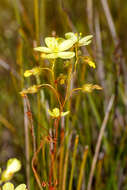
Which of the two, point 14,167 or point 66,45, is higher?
point 66,45

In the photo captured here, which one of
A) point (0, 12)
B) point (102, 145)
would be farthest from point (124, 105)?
point (0, 12)

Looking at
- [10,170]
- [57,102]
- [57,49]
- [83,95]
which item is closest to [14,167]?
[10,170]

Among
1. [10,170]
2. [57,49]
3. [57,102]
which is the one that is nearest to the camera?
[10,170]

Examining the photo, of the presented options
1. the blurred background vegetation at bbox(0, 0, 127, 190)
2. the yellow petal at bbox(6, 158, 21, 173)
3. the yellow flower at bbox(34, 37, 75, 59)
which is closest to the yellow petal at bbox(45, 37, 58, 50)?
the yellow flower at bbox(34, 37, 75, 59)

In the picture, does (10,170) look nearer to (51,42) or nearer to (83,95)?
(51,42)

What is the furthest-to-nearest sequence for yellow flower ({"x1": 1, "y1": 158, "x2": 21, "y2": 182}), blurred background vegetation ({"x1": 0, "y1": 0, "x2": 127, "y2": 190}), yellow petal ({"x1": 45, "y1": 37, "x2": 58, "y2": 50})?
1. blurred background vegetation ({"x1": 0, "y1": 0, "x2": 127, "y2": 190})
2. yellow petal ({"x1": 45, "y1": 37, "x2": 58, "y2": 50})
3. yellow flower ({"x1": 1, "y1": 158, "x2": 21, "y2": 182})

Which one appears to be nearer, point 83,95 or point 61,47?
point 61,47

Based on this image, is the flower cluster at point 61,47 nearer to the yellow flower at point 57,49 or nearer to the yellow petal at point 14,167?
the yellow flower at point 57,49

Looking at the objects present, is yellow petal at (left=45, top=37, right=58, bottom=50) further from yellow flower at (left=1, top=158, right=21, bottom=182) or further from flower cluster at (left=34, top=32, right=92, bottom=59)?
yellow flower at (left=1, top=158, right=21, bottom=182)
